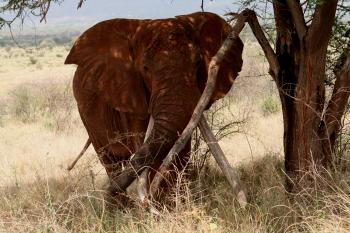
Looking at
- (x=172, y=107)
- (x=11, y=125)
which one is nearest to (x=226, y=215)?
(x=172, y=107)

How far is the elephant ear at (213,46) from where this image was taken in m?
5.57

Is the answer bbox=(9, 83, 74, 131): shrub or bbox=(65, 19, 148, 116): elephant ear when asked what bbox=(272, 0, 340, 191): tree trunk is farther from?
bbox=(9, 83, 74, 131): shrub

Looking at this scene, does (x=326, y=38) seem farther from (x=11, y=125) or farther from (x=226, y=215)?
(x=11, y=125)

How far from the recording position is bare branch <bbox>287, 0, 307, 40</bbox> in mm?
5102

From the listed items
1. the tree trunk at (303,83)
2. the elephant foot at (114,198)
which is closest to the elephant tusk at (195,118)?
the elephant foot at (114,198)

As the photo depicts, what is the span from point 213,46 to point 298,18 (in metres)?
0.93

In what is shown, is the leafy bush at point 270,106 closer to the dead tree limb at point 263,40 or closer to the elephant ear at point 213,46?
the elephant ear at point 213,46

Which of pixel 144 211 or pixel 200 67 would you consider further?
pixel 200 67

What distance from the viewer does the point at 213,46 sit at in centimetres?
573

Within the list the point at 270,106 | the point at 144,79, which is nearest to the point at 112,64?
the point at 144,79

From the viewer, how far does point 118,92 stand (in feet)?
18.3

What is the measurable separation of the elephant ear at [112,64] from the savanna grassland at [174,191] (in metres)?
0.53

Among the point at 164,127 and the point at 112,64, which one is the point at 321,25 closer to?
the point at 164,127

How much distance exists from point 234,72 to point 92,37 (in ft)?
4.90
